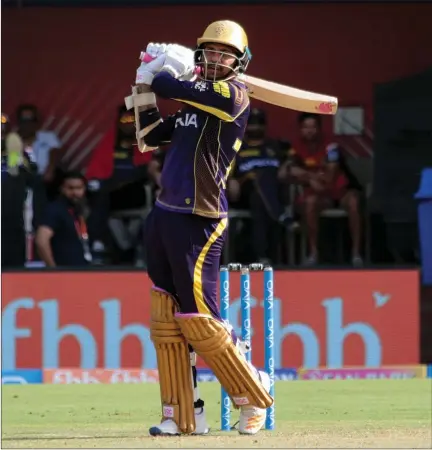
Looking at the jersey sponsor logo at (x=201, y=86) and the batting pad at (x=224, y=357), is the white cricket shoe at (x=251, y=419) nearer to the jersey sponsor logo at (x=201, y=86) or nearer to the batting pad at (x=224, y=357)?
the batting pad at (x=224, y=357)

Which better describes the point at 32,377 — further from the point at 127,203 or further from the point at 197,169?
the point at 197,169

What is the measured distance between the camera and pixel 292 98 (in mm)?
6473

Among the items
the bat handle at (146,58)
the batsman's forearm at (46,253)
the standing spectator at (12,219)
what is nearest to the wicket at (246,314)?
the bat handle at (146,58)

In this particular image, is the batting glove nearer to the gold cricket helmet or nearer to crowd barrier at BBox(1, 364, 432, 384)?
the gold cricket helmet

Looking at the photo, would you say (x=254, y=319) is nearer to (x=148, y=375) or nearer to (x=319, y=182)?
(x=148, y=375)

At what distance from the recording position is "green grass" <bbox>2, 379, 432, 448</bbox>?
6258 mm

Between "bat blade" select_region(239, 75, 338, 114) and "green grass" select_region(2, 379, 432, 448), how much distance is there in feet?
4.78

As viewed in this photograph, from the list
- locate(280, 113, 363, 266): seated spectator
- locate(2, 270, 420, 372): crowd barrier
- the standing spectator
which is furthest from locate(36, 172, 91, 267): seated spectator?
locate(280, 113, 363, 266): seated spectator

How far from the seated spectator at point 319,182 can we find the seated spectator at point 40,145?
203 centimetres

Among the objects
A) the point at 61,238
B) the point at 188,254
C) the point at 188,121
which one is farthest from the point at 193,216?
the point at 61,238

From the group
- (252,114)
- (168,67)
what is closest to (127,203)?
A: (252,114)

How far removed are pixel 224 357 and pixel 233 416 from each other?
163cm

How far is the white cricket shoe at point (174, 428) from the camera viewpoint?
6.40m

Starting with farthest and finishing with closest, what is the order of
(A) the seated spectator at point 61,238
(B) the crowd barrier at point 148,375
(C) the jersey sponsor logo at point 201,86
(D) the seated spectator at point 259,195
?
(D) the seated spectator at point 259,195, (A) the seated spectator at point 61,238, (B) the crowd barrier at point 148,375, (C) the jersey sponsor logo at point 201,86
